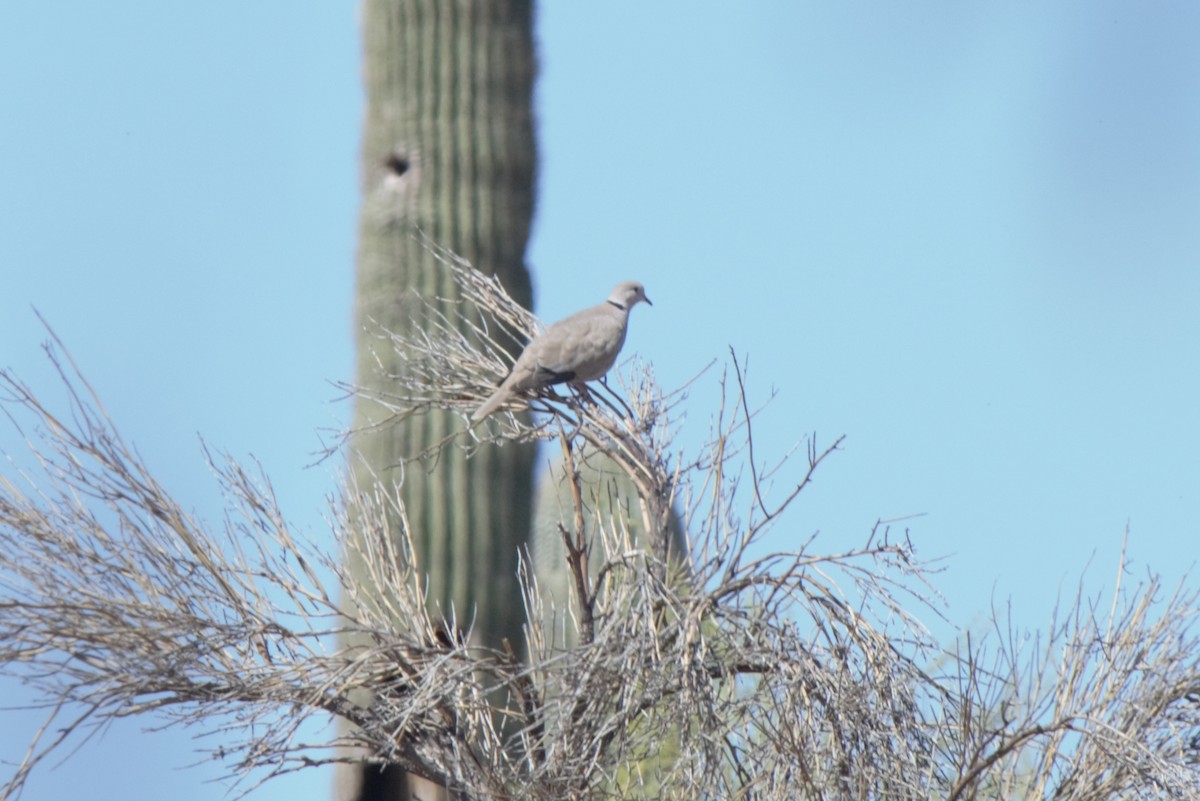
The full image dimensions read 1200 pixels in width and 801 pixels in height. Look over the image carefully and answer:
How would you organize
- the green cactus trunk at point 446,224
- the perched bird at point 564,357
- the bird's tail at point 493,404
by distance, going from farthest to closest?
the green cactus trunk at point 446,224 < the bird's tail at point 493,404 < the perched bird at point 564,357

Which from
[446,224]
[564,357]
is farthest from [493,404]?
[446,224]

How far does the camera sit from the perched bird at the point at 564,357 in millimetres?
6676

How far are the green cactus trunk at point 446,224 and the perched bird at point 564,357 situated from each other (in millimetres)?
417

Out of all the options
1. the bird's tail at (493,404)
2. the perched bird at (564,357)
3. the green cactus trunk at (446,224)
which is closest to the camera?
the perched bird at (564,357)

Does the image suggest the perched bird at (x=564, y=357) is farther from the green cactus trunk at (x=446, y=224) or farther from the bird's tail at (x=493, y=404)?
the green cactus trunk at (x=446, y=224)

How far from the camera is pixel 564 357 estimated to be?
263 inches

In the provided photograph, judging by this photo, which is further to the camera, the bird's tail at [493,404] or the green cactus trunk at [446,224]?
the green cactus trunk at [446,224]

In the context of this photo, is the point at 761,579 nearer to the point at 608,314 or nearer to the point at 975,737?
the point at 975,737

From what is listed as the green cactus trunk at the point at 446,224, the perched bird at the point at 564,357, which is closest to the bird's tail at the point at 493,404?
the perched bird at the point at 564,357

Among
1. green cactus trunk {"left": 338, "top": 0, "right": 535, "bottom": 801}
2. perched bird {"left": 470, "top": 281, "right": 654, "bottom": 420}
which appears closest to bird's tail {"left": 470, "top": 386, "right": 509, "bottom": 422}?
perched bird {"left": 470, "top": 281, "right": 654, "bottom": 420}

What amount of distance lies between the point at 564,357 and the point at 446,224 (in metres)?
1.10

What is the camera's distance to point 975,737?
5727 mm

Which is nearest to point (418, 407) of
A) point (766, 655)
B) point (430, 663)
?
point (430, 663)

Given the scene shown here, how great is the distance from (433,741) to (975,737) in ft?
5.88
